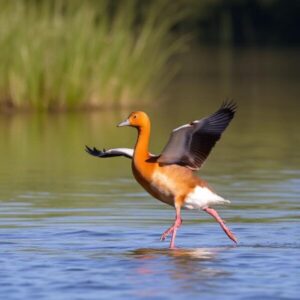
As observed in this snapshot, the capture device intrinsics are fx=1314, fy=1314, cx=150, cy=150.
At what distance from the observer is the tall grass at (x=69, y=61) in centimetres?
2119

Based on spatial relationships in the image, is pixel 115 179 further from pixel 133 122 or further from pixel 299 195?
pixel 133 122

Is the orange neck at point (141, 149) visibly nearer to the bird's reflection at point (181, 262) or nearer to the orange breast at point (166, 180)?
the orange breast at point (166, 180)

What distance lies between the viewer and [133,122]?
32.8ft

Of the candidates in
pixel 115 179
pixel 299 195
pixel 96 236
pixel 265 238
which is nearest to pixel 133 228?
pixel 96 236

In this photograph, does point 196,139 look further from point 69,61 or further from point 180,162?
point 69,61

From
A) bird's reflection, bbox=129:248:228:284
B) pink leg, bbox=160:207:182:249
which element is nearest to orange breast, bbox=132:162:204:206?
pink leg, bbox=160:207:182:249

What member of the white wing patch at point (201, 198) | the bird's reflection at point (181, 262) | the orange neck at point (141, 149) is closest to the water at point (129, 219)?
the bird's reflection at point (181, 262)

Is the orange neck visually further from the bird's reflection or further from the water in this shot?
the bird's reflection

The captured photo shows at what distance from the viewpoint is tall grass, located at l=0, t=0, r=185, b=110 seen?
69.5 feet

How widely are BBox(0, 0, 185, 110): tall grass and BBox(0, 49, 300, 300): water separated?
64 cm

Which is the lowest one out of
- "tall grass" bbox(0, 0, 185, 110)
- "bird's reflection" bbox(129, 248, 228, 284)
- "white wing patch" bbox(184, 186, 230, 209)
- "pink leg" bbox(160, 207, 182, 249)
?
"bird's reflection" bbox(129, 248, 228, 284)

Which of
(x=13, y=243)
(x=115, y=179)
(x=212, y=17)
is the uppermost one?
(x=212, y=17)

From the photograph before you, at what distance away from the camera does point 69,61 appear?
2125 centimetres

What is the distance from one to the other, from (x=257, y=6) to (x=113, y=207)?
41367 mm
